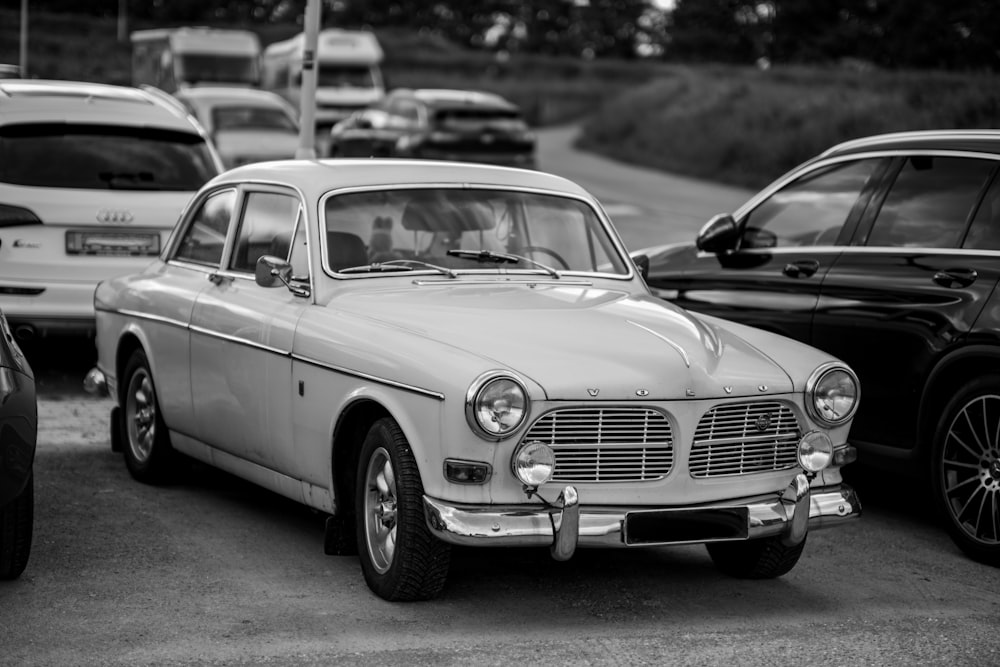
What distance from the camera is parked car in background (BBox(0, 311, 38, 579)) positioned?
17.5 feet

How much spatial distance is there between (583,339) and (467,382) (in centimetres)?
65

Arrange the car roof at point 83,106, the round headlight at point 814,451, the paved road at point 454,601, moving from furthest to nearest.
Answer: the car roof at point 83,106, the round headlight at point 814,451, the paved road at point 454,601

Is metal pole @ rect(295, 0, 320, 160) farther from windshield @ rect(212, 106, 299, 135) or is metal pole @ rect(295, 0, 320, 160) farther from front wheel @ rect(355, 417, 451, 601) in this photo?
windshield @ rect(212, 106, 299, 135)

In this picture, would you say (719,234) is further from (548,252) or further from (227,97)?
(227,97)

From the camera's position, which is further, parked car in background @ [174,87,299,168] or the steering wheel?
parked car in background @ [174,87,299,168]

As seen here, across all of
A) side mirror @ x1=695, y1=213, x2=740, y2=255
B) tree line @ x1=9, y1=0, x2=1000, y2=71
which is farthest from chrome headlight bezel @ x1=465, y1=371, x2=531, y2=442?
tree line @ x1=9, y1=0, x2=1000, y2=71

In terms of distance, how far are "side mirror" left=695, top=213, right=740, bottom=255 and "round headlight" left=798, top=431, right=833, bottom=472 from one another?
8.82 ft

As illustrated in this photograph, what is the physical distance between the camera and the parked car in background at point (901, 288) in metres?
6.92

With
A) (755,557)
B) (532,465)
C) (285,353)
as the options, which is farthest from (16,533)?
(755,557)

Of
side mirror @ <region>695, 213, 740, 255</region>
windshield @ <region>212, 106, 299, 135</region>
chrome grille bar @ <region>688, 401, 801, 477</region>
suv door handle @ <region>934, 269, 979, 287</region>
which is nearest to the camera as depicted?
chrome grille bar @ <region>688, 401, 801, 477</region>

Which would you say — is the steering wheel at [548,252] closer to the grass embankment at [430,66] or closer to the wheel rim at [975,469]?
the wheel rim at [975,469]

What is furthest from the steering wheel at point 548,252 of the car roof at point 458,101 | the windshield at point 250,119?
the car roof at point 458,101

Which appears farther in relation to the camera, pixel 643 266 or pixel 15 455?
pixel 643 266

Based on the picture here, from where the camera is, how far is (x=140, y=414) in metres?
7.96
